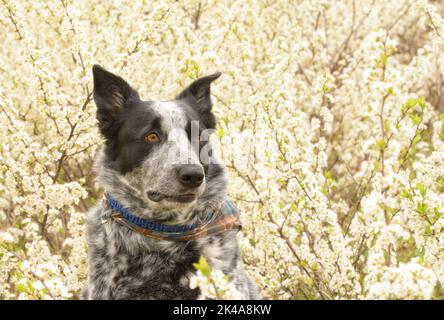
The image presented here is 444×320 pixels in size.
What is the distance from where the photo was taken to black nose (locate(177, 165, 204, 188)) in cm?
319

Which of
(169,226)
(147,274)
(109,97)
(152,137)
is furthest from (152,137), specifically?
(147,274)

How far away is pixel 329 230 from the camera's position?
369cm

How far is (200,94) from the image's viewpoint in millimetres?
3977

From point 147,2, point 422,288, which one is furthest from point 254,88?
point 422,288

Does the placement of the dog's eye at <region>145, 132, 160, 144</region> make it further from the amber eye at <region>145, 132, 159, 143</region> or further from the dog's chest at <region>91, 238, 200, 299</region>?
the dog's chest at <region>91, 238, 200, 299</region>

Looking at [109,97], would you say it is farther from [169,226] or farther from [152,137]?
[169,226]

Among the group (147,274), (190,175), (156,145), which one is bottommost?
(147,274)

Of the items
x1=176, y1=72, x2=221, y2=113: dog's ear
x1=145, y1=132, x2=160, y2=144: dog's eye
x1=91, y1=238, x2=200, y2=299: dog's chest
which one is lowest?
x1=91, y1=238, x2=200, y2=299: dog's chest

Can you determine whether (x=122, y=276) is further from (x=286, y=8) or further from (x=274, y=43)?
(x=286, y=8)

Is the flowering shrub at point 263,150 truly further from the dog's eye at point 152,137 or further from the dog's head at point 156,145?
the dog's eye at point 152,137

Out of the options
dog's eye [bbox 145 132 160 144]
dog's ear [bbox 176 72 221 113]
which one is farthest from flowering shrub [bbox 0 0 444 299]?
dog's eye [bbox 145 132 160 144]

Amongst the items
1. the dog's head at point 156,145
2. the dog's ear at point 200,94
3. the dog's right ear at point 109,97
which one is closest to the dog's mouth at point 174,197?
the dog's head at point 156,145

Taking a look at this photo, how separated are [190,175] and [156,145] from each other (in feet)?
1.39

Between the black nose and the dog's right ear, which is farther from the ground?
the dog's right ear
